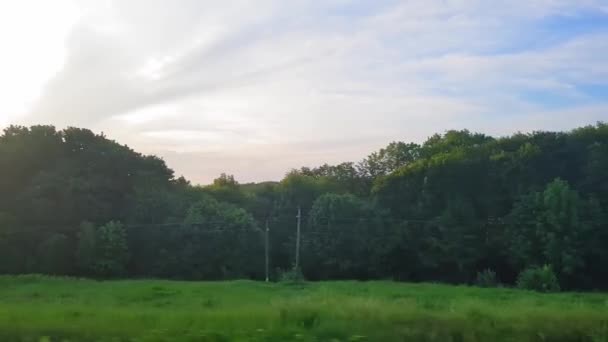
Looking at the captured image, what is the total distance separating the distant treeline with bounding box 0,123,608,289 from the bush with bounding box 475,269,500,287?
6.49ft

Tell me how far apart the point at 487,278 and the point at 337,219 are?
32.8 feet

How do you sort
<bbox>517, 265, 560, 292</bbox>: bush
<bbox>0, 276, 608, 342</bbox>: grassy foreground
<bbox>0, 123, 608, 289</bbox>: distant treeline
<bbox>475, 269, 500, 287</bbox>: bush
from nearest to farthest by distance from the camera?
<bbox>0, 276, 608, 342</bbox>: grassy foreground < <bbox>517, 265, 560, 292</bbox>: bush < <bbox>475, 269, 500, 287</bbox>: bush < <bbox>0, 123, 608, 289</bbox>: distant treeline

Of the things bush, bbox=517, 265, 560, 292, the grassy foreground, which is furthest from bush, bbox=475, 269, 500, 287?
the grassy foreground

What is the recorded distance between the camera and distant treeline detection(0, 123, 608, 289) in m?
43.0

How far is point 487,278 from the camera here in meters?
41.8

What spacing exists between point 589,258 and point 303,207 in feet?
64.3

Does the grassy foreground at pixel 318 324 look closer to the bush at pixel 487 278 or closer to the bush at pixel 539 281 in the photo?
the bush at pixel 539 281

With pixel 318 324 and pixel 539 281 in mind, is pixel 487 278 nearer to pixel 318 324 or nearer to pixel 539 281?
pixel 539 281

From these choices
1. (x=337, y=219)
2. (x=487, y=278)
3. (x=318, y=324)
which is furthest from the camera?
(x=337, y=219)

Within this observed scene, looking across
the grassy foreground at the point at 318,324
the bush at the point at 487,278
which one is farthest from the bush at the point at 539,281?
the grassy foreground at the point at 318,324

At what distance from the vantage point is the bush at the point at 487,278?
41203mm

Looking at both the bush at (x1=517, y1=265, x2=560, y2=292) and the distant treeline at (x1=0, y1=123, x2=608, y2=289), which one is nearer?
the bush at (x1=517, y1=265, x2=560, y2=292)

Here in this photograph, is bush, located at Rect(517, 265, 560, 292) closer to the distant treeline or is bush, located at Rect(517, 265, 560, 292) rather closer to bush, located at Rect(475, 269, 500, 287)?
bush, located at Rect(475, 269, 500, 287)

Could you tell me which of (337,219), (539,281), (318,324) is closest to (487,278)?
(539,281)
